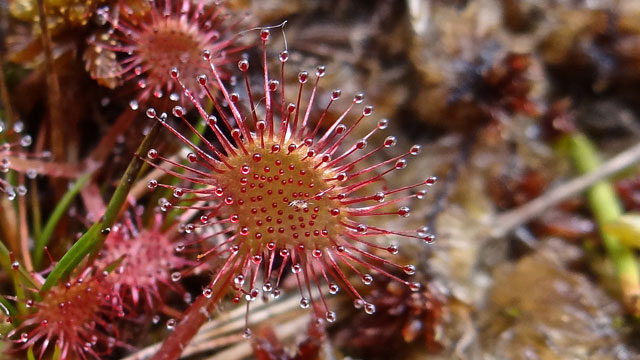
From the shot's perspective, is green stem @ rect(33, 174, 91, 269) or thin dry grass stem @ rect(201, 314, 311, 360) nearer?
green stem @ rect(33, 174, 91, 269)

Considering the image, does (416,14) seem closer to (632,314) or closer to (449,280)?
(449,280)

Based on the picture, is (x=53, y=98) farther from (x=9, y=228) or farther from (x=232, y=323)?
(x=232, y=323)

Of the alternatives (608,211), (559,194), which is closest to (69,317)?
(559,194)

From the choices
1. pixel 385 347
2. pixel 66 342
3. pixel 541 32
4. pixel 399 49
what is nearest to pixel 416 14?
pixel 399 49

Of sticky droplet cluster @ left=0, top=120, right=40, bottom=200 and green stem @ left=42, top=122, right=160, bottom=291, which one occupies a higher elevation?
sticky droplet cluster @ left=0, top=120, right=40, bottom=200

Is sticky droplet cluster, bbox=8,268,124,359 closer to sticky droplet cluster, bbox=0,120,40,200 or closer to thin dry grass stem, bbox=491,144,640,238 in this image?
sticky droplet cluster, bbox=0,120,40,200

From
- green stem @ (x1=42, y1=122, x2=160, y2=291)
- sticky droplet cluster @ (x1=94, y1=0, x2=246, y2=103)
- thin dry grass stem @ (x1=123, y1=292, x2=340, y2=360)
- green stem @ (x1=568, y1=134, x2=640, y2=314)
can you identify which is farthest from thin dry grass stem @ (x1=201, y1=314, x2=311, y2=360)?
green stem @ (x1=568, y1=134, x2=640, y2=314)
